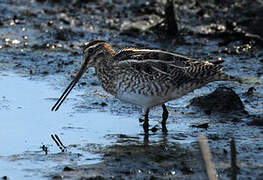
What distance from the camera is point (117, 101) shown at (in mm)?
7863

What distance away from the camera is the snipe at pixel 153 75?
652 centimetres

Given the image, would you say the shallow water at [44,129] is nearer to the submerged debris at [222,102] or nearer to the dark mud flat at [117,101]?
the dark mud flat at [117,101]

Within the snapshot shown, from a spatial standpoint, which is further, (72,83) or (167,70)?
(72,83)

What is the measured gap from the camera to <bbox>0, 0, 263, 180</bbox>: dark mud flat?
18.9 feet

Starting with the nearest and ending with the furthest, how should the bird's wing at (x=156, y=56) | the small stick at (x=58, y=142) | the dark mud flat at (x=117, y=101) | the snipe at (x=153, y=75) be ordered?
the dark mud flat at (x=117, y=101) < the small stick at (x=58, y=142) < the snipe at (x=153, y=75) < the bird's wing at (x=156, y=56)

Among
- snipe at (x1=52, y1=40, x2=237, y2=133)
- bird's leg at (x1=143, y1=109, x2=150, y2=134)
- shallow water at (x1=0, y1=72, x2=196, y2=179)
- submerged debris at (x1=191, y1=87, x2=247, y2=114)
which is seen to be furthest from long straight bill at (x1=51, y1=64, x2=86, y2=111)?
submerged debris at (x1=191, y1=87, x2=247, y2=114)

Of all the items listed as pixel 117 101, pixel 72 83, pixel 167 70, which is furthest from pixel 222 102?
pixel 72 83

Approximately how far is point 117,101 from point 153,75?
1421 mm

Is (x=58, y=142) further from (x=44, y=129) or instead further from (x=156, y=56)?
(x=156, y=56)

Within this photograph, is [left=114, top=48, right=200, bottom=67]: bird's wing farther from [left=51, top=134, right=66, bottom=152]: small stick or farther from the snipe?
[left=51, top=134, right=66, bottom=152]: small stick

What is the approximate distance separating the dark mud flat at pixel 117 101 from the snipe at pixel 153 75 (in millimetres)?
444

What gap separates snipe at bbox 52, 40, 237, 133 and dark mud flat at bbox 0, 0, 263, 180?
444 millimetres

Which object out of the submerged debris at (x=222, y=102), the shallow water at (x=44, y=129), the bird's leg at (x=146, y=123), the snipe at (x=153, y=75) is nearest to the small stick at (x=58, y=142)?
the shallow water at (x=44, y=129)

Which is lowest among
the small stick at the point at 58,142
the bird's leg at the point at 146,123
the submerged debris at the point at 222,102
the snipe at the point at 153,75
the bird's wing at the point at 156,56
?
the small stick at the point at 58,142
